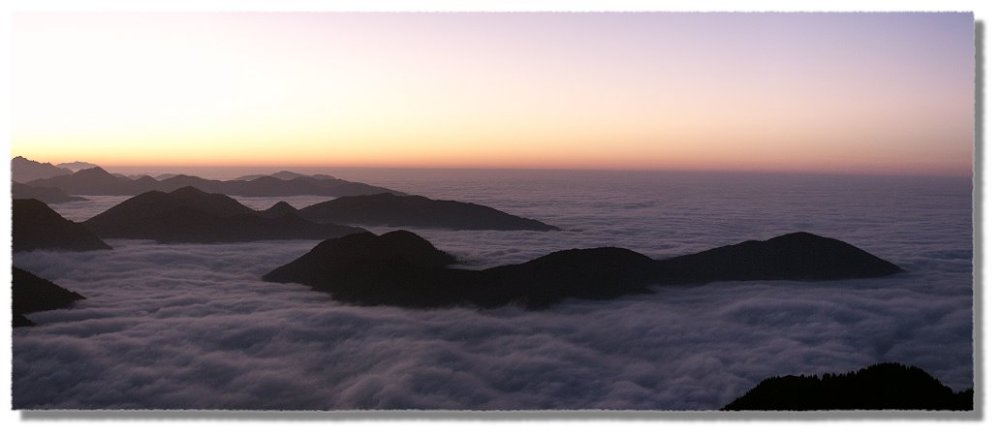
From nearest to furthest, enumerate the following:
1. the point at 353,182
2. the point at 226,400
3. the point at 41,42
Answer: the point at 226,400 → the point at 41,42 → the point at 353,182

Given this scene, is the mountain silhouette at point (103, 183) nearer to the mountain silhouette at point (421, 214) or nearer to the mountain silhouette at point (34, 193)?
the mountain silhouette at point (34, 193)

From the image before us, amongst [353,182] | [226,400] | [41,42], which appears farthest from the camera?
[353,182]

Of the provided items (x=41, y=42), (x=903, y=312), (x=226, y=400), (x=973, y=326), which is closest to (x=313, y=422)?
(x=226, y=400)

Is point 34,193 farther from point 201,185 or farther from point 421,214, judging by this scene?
point 421,214

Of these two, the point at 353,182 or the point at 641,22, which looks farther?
the point at 353,182

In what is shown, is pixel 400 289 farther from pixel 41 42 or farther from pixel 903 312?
pixel 903 312

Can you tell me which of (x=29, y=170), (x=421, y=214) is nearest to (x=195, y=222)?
(x=29, y=170)

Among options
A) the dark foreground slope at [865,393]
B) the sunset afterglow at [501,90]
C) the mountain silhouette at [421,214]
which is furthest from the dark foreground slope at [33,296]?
the dark foreground slope at [865,393]
